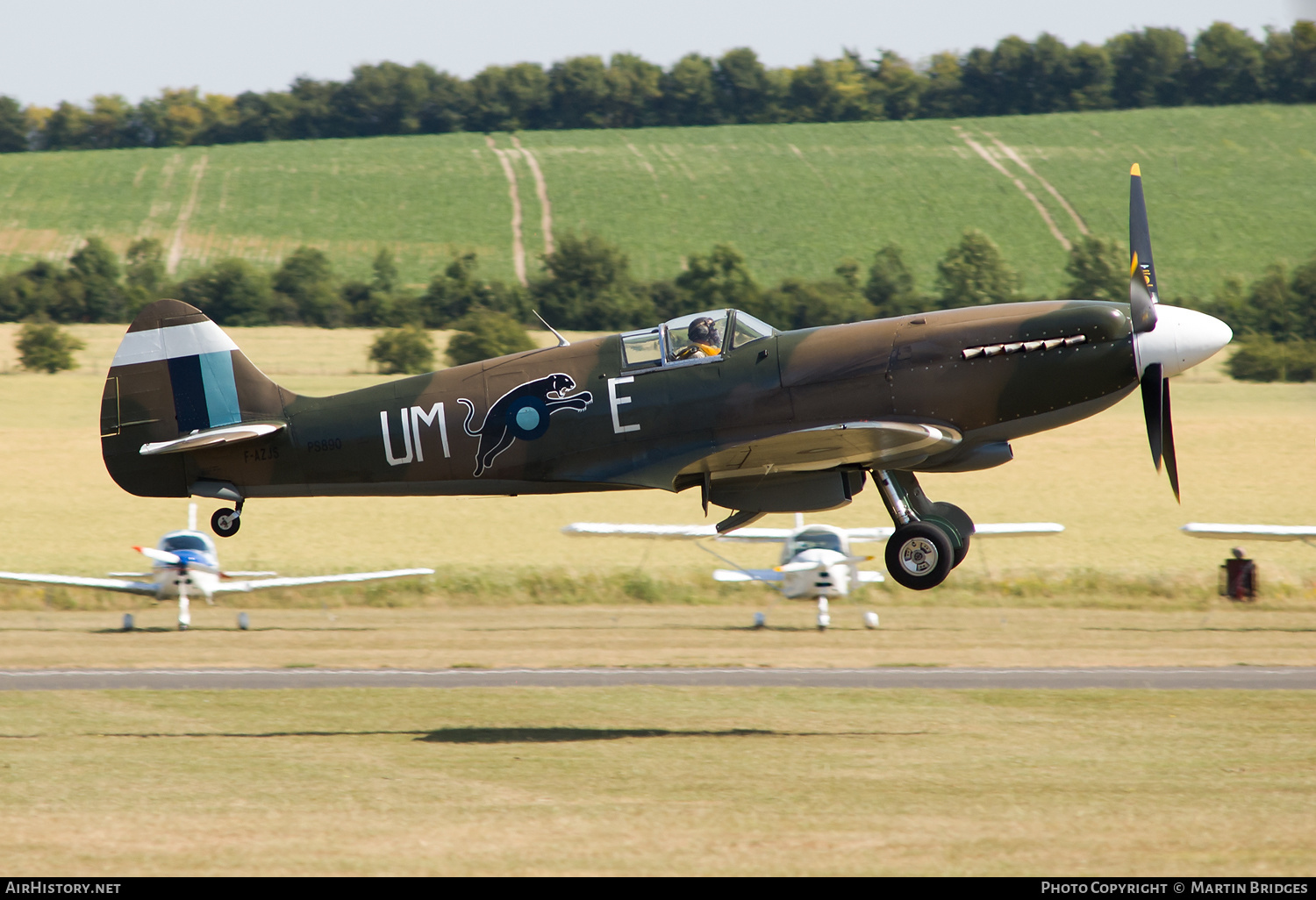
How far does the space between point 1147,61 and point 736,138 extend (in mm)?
36734

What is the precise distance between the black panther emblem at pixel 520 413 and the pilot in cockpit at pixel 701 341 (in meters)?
1.06

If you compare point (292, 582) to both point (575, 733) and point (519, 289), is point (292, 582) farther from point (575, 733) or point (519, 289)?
point (519, 289)

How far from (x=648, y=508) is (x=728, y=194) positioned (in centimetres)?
3938

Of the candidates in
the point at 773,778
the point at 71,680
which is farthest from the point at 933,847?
the point at 71,680

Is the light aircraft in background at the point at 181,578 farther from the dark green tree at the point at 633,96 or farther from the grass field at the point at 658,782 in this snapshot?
the dark green tree at the point at 633,96

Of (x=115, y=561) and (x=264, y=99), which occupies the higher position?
(x=264, y=99)

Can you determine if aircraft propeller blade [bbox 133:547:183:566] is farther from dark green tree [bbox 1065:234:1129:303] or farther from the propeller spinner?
dark green tree [bbox 1065:234:1129:303]

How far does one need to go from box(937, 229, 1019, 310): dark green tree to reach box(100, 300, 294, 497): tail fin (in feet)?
186

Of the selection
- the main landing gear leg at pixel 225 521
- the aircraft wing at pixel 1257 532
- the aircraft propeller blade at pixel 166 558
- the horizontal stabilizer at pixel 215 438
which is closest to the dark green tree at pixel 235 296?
the aircraft propeller blade at pixel 166 558

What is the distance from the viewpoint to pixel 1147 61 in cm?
10606

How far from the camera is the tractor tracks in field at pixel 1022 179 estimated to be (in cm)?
7819

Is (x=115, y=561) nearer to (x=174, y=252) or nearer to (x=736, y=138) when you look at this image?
(x=174, y=252)

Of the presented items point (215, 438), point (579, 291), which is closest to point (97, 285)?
point (579, 291)

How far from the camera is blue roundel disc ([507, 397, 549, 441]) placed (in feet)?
42.3
